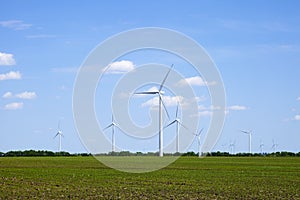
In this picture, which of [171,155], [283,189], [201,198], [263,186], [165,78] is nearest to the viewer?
[201,198]

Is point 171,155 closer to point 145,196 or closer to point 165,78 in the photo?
point 165,78

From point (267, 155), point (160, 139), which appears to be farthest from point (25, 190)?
point (267, 155)

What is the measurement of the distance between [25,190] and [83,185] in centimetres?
531

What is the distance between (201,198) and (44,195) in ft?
25.1

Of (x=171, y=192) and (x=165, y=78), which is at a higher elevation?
(x=165, y=78)

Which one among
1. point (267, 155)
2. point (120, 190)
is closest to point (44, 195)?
point (120, 190)

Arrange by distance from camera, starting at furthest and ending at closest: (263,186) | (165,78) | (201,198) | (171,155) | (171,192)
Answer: (171,155) < (165,78) < (263,186) < (171,192) < (201,198)

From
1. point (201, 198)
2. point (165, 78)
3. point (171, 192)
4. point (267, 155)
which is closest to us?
point (201, 198)

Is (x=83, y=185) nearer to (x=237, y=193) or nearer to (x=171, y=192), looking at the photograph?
(x=171, y=192)

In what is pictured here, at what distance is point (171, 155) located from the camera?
11981 cm

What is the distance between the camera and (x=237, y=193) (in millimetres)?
33344

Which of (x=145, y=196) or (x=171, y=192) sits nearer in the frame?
Result: (x=145, y=196)

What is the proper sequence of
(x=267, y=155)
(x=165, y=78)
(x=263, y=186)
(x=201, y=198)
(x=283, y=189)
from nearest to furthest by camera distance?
(x=201, y=198), (x=283, y=189), (x=263, y=186), (x=165, y=78), (x=267, y=155)

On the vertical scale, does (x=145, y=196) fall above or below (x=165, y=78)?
below
